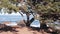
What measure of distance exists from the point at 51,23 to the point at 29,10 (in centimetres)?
177

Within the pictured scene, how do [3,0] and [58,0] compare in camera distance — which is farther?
[58,0]

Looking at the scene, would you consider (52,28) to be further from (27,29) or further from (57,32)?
(27,29)

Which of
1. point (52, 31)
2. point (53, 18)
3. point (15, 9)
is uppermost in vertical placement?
point (15, 9)

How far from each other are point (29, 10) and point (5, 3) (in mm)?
2204

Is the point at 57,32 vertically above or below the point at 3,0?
below

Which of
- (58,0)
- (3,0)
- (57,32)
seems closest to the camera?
(3,0)

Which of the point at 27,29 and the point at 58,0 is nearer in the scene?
the point at 58,0

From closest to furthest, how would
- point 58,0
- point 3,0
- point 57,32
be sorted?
1. point 3,0
2. point 58,0
3. point 57,32

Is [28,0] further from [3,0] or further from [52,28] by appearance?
[52,28]

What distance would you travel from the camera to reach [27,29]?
53.4 ft

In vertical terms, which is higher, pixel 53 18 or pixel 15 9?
pixel 15 9

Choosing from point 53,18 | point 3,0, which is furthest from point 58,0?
point 3,0

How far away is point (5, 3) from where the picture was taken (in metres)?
13.3

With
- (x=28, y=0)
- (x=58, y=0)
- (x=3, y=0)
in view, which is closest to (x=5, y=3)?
(x=3, y=0)
